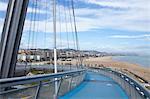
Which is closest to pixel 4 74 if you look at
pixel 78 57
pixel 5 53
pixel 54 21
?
pixel 5 53

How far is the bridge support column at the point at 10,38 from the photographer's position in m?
7.56

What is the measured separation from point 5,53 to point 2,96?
1.78m

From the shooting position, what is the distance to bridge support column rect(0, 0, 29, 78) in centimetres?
756

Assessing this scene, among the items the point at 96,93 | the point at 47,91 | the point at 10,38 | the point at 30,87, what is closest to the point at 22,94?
the point at 30,87

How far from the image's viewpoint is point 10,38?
25.3ft

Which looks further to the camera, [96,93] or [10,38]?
[96,93]

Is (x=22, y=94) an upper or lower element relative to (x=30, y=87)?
lower

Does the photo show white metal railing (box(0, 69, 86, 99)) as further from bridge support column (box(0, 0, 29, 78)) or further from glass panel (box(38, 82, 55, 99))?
bridge support column (box(0, 0, 29, 78))

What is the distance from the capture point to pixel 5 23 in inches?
303

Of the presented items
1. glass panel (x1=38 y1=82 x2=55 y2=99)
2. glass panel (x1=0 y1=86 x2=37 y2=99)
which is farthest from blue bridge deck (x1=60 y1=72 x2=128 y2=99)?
glass panel (x1=0 y1=86 x2=37 y2=99)

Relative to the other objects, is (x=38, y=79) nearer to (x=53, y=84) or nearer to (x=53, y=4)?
(x=53, y=84)

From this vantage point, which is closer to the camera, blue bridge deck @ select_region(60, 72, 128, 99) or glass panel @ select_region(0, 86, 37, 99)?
glass panel @ select_region(0, 86, 37, 99)

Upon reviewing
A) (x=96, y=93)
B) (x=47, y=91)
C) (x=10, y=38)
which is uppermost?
(x=10, y=38)

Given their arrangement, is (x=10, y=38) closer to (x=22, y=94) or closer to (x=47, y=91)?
(x=22, y=94)
